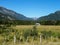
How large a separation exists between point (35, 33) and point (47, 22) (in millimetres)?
87898

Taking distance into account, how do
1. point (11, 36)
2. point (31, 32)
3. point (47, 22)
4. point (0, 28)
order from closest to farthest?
point (11, 36) < point (0, 28) < point (31, 32) < point (47, 22)

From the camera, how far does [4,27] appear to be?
27656mm

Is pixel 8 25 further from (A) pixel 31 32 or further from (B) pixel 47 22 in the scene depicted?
(B) pixel 47 22

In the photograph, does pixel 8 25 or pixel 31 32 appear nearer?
pixel 8 25

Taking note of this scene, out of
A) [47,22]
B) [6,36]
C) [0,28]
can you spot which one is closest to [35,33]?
[0,28]

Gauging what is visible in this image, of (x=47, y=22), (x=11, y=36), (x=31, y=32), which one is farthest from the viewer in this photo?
(x=47, y=22)

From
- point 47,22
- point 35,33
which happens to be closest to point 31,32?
point 35,33

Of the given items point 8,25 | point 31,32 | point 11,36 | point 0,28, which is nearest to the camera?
point 11,36

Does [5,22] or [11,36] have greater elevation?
[5,22]

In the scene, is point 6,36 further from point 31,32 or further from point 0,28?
point 31,32

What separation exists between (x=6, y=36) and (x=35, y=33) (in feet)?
33.0

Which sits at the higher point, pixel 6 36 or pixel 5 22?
pixel 5 22

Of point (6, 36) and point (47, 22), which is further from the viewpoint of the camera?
point (47, 22)

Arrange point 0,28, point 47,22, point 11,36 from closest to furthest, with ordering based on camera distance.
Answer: point 11,36 → point 0,28 → point 47,22
